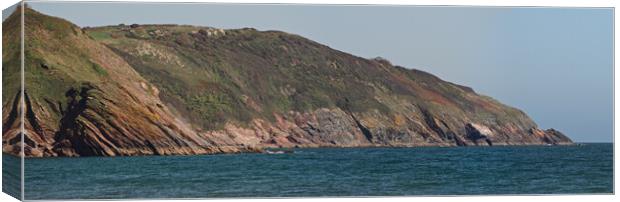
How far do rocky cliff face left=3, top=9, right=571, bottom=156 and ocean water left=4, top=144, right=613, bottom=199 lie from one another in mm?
1686

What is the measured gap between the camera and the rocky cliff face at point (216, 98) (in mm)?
43844

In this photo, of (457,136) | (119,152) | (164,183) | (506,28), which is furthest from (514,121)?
(164,183)

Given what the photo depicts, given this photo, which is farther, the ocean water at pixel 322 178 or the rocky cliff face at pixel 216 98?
the rocky cliff face at pixel 216 98

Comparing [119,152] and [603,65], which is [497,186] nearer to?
[603,65]

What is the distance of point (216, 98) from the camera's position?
2466 inches

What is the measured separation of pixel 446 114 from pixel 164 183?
3250 centimetres

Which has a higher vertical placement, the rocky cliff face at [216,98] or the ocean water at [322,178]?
the rocky cliff face at [216,98]

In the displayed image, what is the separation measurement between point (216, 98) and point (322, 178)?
25.1 m

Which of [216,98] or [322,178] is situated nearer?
[322,178]

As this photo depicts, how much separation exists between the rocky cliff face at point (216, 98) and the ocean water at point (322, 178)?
1.69 m

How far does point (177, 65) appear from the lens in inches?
2569

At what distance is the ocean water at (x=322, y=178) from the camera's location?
35.1 metres

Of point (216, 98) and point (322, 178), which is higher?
point (216, 98)

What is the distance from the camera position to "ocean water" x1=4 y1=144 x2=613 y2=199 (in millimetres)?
35125
